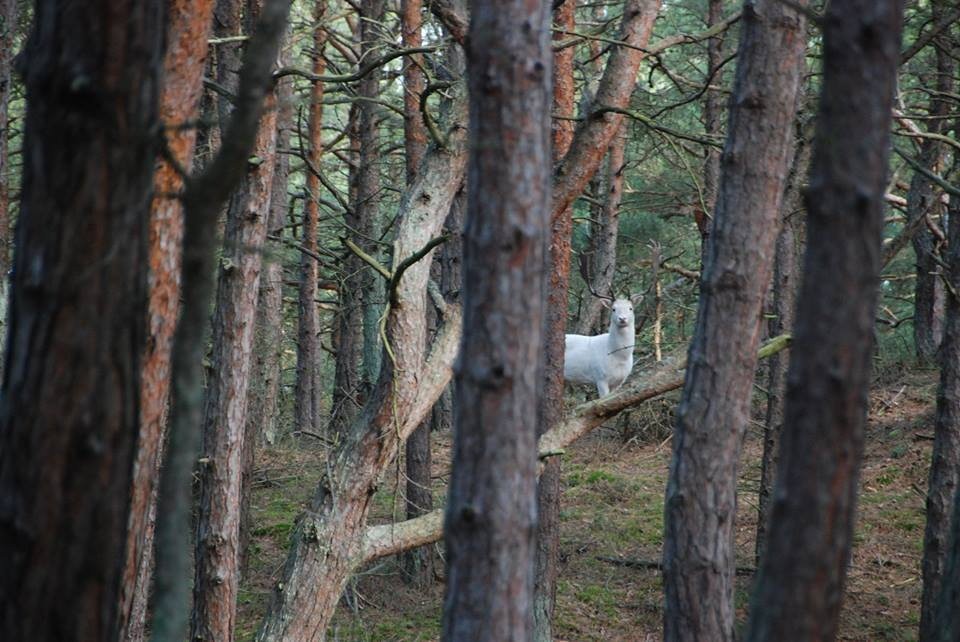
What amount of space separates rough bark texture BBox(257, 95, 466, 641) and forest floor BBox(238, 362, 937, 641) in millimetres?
2045

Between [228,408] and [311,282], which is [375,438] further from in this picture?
[311,282]

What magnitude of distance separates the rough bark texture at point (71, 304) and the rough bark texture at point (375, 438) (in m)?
3.43

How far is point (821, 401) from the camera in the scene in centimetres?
272

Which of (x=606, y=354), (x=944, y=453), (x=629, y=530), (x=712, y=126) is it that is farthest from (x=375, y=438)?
(x=606, y=354)

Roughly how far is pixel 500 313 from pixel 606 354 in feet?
40.7

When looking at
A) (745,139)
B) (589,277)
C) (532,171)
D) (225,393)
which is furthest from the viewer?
(589,277)

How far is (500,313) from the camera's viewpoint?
11.1ft

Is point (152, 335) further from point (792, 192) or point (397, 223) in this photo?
point (792, 192)

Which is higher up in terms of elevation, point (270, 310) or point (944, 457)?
point (270, 310)

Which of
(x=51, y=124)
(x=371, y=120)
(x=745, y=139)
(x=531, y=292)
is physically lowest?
(x=531, y=292)

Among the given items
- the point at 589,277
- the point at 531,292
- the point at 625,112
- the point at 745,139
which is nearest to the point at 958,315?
the point at 625,112

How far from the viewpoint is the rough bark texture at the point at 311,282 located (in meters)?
16.2

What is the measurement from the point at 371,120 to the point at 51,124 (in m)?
12.5

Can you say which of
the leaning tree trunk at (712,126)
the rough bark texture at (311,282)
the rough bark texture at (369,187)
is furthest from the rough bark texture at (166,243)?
the rough bark texture at (311,282)
